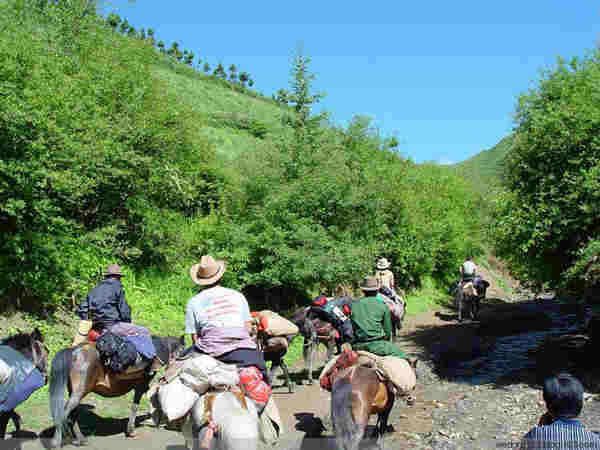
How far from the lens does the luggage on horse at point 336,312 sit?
10.5m

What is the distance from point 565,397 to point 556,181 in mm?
9355

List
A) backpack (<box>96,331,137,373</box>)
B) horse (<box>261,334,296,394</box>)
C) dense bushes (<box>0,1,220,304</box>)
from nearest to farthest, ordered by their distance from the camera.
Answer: backpack (<box>96,331,137,373</box>)
horse (<box>261,334,296,394</box>)
dense bushes (<box>0,1,220,304</box>)

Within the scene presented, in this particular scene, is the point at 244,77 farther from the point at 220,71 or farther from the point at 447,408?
the point at 447,408

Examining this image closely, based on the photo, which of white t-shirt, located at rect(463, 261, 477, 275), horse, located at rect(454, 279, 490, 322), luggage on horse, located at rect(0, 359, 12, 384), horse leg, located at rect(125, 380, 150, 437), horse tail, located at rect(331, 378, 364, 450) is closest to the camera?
horse tail, located at rect(331, 378, 364, 450)

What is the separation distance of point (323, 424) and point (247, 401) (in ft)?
13.8

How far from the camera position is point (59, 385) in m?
7.58

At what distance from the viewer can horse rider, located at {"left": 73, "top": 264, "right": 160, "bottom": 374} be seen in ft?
27.1

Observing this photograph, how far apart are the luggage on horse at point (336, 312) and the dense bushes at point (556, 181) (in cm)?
422

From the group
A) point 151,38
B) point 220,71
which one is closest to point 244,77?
point 220,71

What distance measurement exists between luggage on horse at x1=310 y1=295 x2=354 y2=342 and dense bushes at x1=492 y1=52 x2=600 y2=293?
13.8 feet

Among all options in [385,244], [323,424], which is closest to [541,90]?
[323,424]

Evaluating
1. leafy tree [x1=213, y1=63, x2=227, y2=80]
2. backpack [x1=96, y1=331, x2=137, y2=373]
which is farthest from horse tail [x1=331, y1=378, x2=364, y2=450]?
leafy tree [x1=213, y1=63, x2=227, y2=80]

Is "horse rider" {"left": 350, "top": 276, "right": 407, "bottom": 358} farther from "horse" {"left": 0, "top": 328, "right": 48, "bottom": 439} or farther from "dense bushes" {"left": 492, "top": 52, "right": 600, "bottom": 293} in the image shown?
"dense bushes" {"left": 492, "top": 52, "right": 600, "bottom": 293}

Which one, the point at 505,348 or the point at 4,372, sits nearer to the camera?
the point at 4,372
